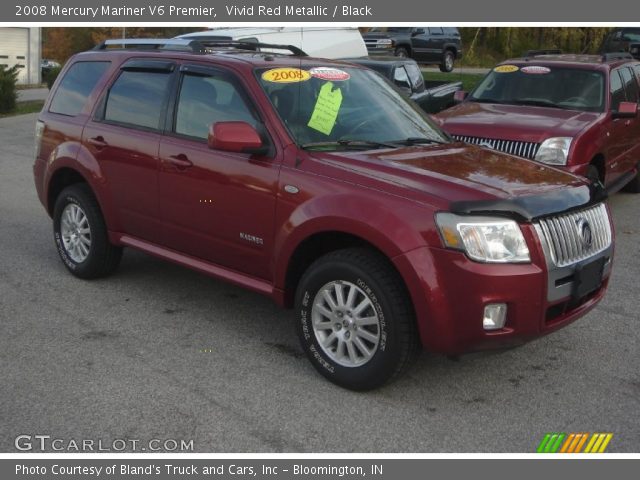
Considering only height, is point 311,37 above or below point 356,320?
above

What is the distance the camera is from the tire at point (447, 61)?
28.4 metres

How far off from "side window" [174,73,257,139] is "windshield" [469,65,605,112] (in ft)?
16.6

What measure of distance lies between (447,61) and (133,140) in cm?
2431

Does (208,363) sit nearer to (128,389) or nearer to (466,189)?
(128,389)

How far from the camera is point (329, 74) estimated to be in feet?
17.4

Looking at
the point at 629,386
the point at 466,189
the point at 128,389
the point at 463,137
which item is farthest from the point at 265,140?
the point at 463,137

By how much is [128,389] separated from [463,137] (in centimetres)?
526

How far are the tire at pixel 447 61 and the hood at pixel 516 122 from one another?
Answer: 19.9 metres

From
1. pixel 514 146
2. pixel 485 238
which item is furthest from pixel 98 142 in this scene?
pixel 514 146

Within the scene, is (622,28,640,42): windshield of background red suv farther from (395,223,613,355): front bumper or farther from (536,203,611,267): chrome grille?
(395,223,613,355): front bumper

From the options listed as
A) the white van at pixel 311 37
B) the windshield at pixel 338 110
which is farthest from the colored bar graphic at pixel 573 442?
the white van at pixel 311 37

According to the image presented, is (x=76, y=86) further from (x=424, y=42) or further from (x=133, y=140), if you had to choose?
(x=424, y=42)

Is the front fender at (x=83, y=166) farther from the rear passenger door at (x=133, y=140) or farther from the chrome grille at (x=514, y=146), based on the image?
the chrome grille at (x=514, y=146)

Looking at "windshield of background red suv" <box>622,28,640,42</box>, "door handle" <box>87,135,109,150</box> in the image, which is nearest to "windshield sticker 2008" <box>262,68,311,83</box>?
"door handle" <box>87,135,109,150</box>
